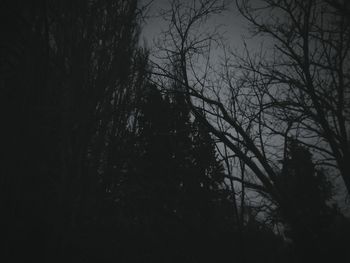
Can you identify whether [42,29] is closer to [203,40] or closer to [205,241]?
[203,40]

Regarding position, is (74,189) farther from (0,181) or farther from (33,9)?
(33,9)

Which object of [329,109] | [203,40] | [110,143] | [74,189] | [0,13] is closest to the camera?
[0,13]

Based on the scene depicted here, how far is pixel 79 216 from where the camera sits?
3.48m

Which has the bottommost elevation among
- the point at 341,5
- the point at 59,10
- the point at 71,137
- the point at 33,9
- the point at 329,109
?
the point at 71,137

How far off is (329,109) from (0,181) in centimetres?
566

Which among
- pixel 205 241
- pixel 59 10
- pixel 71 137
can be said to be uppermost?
pixel 59 10

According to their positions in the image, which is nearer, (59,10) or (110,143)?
(59,10)

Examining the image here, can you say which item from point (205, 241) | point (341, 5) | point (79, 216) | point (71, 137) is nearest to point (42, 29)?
point (71, 137)

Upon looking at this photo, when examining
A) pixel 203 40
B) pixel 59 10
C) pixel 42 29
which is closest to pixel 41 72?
pixel 42 29

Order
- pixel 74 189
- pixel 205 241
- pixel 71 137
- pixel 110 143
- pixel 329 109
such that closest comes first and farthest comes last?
pixel 74 189, pixel 71 137, pixel 329 109, pixel 110 143, pixel 205 241

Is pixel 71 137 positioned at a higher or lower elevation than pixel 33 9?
lower

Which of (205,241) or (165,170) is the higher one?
(165,170)

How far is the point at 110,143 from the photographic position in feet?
15.9

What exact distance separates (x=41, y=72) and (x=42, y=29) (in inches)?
31.1
